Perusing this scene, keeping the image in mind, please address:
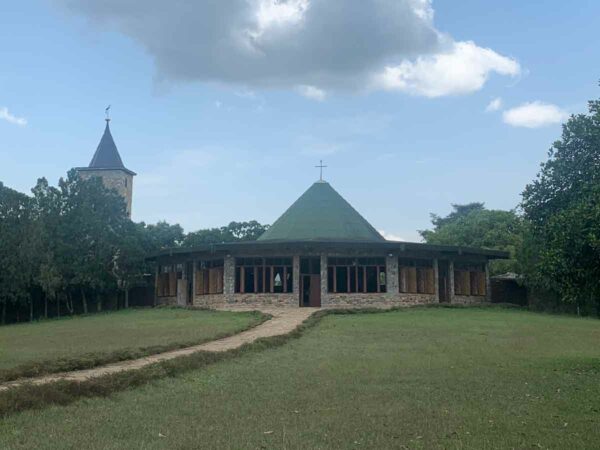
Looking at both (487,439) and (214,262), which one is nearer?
(487,439)

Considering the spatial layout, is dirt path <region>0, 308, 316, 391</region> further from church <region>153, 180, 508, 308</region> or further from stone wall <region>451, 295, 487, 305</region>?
stone wall <region>451, 295, 487, 305</region>

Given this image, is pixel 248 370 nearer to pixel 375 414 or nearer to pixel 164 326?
pixel 375 414

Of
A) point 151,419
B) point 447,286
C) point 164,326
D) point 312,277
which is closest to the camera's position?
point 151,419

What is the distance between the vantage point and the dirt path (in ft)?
35.2

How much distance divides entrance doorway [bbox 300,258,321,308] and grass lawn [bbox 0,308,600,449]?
59.2ft

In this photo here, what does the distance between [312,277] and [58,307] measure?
15.9m

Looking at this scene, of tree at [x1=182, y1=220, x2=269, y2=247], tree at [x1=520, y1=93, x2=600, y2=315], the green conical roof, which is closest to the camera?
tree at [x1=520, y1=93, x2=600, y2=315]

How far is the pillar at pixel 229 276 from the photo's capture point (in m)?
34.8

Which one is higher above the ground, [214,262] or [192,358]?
[214,262]

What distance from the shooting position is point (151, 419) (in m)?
8.07

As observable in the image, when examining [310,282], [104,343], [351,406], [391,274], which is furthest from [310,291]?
[351,406]

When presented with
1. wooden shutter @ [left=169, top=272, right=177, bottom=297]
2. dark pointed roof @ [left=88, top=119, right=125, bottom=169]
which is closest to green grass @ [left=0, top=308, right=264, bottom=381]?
wooden shutter @ [left=169, top=272, right=177, bottom=297]

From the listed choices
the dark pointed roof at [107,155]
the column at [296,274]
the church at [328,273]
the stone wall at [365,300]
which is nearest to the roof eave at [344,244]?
the church at [328,273]

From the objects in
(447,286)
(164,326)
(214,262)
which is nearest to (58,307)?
(214,262)
